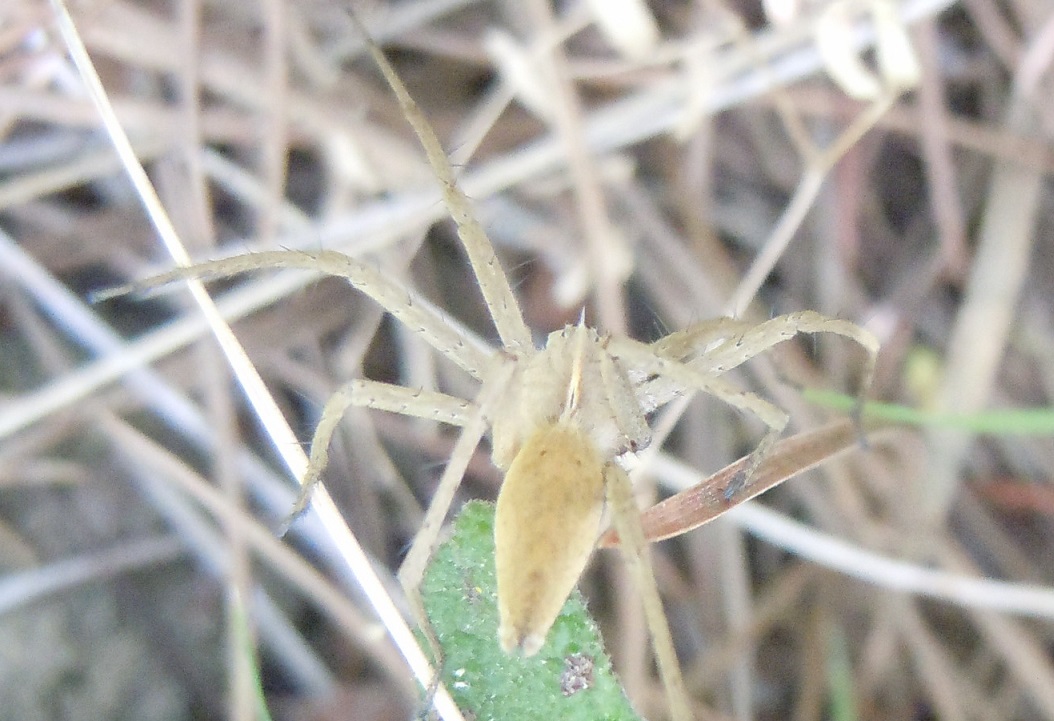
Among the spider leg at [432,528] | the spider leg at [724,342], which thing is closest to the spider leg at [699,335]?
the spider leg at [724,342]

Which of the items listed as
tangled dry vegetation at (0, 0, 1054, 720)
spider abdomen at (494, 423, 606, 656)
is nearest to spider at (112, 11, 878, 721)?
spider abdomen at (494, 423, 606, 656)

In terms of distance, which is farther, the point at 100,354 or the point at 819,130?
the point at 819,130

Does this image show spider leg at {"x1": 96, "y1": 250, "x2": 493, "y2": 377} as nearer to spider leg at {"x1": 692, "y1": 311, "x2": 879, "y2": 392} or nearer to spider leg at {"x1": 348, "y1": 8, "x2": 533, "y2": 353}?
spider leg at {"x1": 348, "y1": 8, "x2": 533, "y2": 353}

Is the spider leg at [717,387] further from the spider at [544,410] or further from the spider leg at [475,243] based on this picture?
the spider leg at [475,243]

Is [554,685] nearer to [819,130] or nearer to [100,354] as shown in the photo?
[100,354]

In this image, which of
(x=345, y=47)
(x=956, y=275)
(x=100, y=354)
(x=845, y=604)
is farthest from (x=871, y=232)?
(x=100, y=354)

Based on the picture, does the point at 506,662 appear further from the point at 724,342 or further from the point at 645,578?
the point at 724,342
